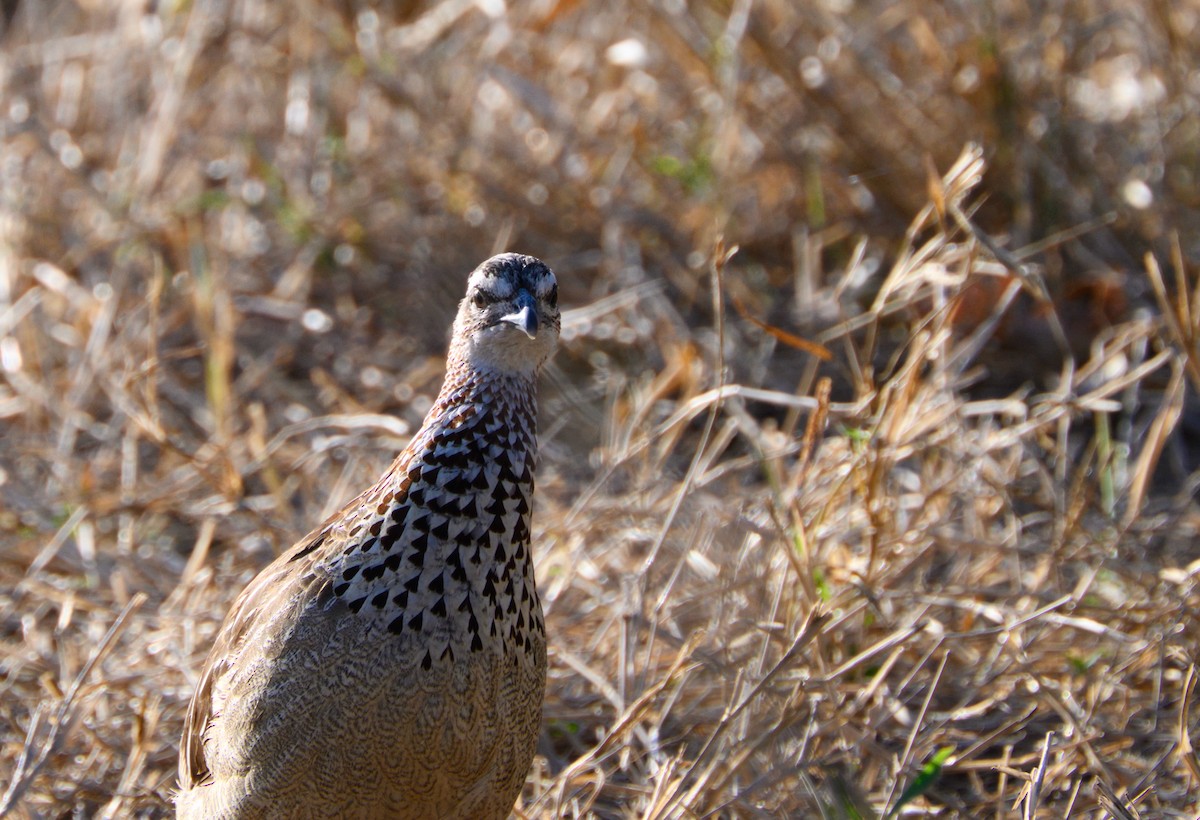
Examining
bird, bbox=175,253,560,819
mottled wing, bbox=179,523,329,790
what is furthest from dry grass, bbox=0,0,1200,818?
bird, bbox=175,253,560,819

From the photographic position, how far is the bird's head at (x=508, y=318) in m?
3.24

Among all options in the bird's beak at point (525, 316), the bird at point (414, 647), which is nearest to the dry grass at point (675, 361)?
the bird at point (414, 647)

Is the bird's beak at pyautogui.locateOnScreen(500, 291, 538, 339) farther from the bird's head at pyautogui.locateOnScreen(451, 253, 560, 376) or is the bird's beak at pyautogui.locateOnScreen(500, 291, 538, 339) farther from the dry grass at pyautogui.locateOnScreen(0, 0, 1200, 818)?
the dry grass at pyautogui.locateOnScreen(0, 0, 1200, 818)

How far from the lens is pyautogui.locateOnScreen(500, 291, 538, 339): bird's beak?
124 inches

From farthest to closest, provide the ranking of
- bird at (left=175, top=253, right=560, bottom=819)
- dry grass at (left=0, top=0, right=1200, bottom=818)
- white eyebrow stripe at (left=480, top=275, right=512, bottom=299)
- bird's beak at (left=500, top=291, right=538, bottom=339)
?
dry grass at (left=0, top=0, right=1200, bottom=818)
white eyebrow stripe at (left=480, top=275, right=512, bottom=299)
bird's beak at (left=500, top=291, right=538, bottom=339)
bird at (left=175, top=253, right=560, bottom=819)

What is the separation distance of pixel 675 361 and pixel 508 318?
2.16 meters

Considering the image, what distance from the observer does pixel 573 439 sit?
5586 mm

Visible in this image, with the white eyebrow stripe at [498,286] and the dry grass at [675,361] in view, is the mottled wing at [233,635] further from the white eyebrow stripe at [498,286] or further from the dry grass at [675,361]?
the white eyebrow stripe at [498,286]

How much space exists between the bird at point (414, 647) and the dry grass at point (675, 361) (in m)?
0.53

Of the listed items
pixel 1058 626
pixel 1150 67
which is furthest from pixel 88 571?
pixel 1150 67

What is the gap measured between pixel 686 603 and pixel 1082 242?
2.84 m

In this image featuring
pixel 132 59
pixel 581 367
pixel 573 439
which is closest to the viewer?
pixel 573 439

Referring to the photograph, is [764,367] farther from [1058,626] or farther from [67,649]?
[67,649]

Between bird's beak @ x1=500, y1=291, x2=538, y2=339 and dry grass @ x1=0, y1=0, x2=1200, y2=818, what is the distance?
72 cm
